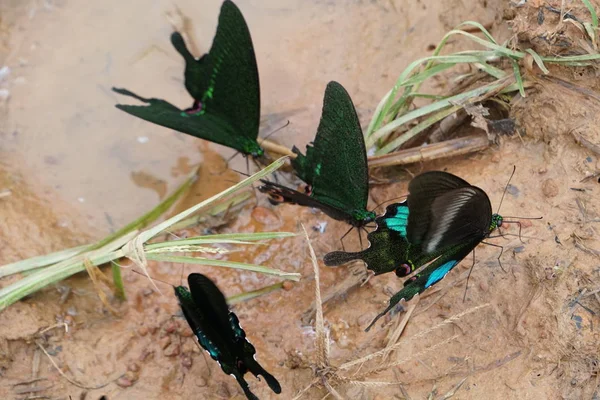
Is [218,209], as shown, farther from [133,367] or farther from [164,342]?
[133,367]

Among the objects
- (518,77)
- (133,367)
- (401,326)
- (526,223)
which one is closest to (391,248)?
(401,326)

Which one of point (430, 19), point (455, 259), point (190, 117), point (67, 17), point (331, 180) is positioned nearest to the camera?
point (455, 259)

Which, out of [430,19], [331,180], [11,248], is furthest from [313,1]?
[11,248]

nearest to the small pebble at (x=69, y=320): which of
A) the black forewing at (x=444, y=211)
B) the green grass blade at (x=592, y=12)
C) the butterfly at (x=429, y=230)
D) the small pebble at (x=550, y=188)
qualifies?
the butterfly at (x=429, y=230)

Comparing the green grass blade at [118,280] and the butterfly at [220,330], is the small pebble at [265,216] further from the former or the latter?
the butterfly at [220,330]

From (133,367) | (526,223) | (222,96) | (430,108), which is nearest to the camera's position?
(526,223)

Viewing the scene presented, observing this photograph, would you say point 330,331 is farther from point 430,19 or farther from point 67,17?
point 67,17
